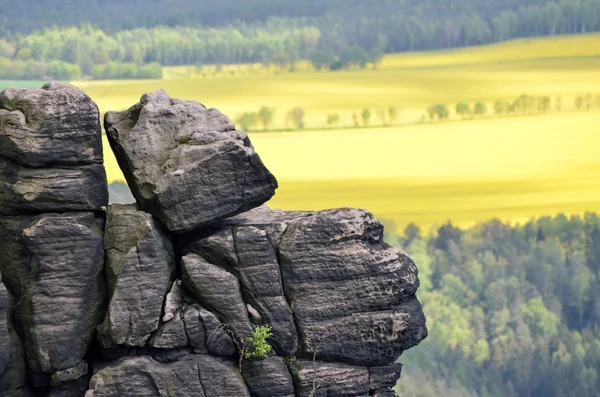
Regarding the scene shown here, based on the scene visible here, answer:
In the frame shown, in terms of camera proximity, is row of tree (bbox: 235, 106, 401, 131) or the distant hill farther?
row of tree (bbox: 235, 106, 401, 131)

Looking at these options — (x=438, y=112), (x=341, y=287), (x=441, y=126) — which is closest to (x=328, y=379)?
(x=341, y=287)

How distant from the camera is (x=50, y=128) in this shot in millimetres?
23953

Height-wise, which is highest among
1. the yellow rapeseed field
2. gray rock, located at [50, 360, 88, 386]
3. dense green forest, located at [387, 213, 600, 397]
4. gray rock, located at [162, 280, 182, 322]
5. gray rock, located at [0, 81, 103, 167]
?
gray rock, located at [0, 81, 103, 167]

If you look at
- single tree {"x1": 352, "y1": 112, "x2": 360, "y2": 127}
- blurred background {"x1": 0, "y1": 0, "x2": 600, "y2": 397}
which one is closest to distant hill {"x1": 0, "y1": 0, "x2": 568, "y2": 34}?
blurred background {"x1": 0, "y1": 0, "x2": 600, "y2": 397}

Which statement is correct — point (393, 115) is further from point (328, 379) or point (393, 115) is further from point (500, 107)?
point (328, 379)

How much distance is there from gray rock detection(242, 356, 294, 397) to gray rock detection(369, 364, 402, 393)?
4.85 ft

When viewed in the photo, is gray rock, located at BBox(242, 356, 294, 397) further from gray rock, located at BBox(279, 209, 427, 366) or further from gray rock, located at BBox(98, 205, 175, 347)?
gray rock, located at BBox(98, 205, 175, 347)

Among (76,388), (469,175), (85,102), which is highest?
(85,102)

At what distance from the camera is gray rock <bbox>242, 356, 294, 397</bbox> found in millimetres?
24031

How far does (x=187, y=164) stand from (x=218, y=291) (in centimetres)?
229

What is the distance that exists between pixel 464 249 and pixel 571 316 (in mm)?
6951

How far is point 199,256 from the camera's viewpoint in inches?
953

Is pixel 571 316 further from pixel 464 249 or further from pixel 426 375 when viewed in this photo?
pixel 426 375

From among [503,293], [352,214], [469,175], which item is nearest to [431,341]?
[503,293]
